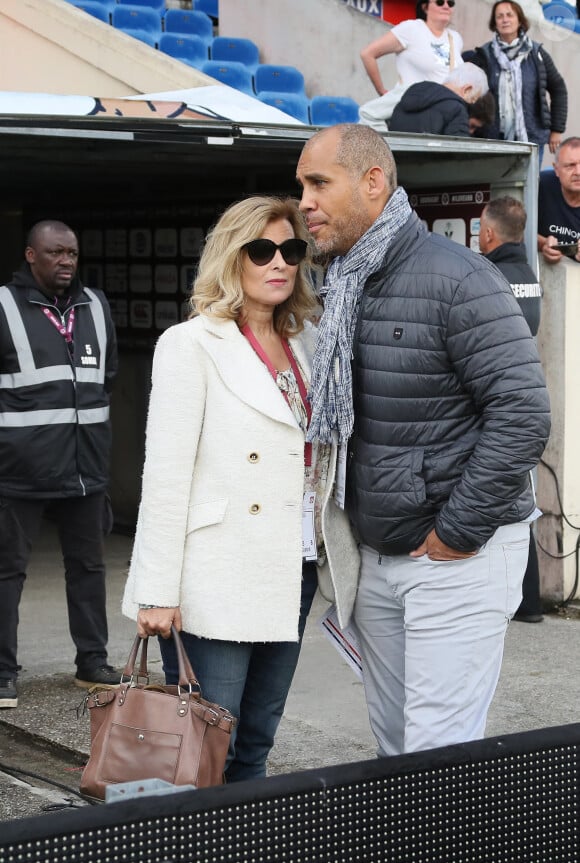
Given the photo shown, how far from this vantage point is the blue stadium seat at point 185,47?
12.1 m

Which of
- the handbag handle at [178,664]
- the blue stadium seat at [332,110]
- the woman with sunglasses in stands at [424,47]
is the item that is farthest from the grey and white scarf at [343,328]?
the blue stadium seat at [332,110]

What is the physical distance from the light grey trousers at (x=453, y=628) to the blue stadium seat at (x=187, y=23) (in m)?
10.6

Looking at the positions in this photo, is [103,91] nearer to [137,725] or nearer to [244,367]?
[244,367]

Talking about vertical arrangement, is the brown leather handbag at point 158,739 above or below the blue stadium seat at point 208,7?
below

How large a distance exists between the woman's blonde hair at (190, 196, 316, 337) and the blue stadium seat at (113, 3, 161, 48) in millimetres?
9116

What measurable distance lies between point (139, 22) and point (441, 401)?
404 inches

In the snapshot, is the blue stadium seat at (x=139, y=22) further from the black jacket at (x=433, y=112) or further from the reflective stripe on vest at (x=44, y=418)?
the reflective stripe on vest at (x=44, y=418)

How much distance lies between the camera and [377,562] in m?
3.32

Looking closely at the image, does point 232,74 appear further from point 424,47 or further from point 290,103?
point 424,47

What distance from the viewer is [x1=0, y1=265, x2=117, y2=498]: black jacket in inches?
218

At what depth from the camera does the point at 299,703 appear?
5578 mm

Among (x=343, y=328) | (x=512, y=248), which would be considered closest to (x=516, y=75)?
(x=512, y=248)

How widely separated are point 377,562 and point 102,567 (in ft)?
8.90

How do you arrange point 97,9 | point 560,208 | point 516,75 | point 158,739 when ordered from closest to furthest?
1. point 158,739
2. point 560,208
3. point 516,75
4. point 97,9
